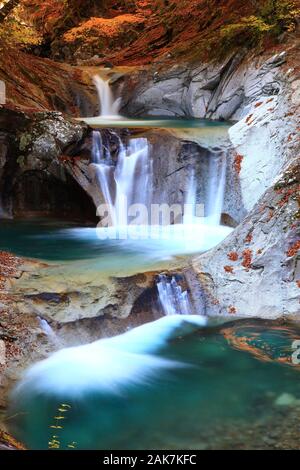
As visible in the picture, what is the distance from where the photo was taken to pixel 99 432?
3684mm

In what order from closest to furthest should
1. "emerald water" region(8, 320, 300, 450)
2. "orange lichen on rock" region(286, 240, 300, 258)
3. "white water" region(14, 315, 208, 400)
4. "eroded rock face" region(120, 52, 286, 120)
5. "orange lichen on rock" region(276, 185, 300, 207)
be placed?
"emerald water" region(8, 320, 300, 450), "white water" region(14, 315, 208, 400), "orange lichen on rock" region(286, 240, 300, 258), "orange lichen on rock" region(276, 185, 300, 207), "eroded rock face" region(120, 52, 286, 120)

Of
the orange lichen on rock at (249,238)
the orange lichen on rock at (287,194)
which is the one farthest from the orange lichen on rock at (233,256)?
the orange lichen on rock at (287,194)

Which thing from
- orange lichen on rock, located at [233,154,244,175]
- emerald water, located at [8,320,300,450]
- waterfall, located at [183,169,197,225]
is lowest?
emerald water, located at [8,320,300,450]

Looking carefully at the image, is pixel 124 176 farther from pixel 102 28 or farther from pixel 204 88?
pixel 102 28

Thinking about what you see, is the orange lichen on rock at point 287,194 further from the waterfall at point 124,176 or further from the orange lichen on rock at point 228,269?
the waterfall at point 124,176

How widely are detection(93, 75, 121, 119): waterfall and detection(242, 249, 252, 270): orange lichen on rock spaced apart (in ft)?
30.8

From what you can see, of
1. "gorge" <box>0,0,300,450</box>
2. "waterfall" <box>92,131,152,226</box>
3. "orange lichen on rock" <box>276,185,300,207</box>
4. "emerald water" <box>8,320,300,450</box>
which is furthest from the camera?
"waterfall" <box>92,131,152,226</box>

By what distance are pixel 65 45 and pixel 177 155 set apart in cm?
1190

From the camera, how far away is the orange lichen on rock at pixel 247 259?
5973mm

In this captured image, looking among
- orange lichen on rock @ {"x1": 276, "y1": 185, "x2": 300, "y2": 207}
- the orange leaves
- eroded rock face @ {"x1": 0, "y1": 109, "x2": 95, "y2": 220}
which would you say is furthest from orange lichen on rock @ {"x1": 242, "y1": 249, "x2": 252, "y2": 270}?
the orange leaves

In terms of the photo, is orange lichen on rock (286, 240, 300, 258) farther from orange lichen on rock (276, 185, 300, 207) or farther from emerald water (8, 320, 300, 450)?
emerald water (8, 320, 300, 450)

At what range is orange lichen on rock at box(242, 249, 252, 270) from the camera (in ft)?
19.6

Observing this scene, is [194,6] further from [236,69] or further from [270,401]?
[270,401]
